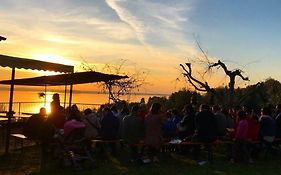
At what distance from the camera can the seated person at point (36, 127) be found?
10.7 m

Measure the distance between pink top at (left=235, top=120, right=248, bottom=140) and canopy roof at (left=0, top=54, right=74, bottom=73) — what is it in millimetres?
5390

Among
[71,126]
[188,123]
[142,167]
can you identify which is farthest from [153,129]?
[71,126]

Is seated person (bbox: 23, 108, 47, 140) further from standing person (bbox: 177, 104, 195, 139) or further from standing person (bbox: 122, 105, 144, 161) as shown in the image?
standing person (bbox: 177, 104, 195, 139)

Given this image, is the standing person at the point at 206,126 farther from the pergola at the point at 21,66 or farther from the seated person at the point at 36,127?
the pergola at the point at 21,66

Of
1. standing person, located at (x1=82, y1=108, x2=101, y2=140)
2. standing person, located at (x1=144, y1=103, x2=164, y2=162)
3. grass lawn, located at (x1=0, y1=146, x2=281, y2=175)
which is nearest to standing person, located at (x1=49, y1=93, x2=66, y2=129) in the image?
standing person, located at (x1=82, y1=108, x2=101, y2=140)

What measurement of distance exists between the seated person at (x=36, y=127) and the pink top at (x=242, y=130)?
4884 mm

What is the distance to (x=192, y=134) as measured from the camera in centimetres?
1236

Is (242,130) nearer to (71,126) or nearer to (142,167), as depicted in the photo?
(142,167)

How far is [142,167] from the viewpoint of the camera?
34.7 feet

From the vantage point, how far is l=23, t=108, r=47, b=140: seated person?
35.0 feet

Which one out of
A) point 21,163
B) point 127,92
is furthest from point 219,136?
point 127,92

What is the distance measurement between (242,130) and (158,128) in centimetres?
222

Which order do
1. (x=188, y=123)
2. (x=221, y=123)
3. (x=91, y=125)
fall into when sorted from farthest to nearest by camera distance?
(x=221, y=123) → (x=188, y=123) → (x=91, y=125)

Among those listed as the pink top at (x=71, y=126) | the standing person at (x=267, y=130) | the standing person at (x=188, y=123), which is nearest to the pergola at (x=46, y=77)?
the pink top at (x=71, y=126)
